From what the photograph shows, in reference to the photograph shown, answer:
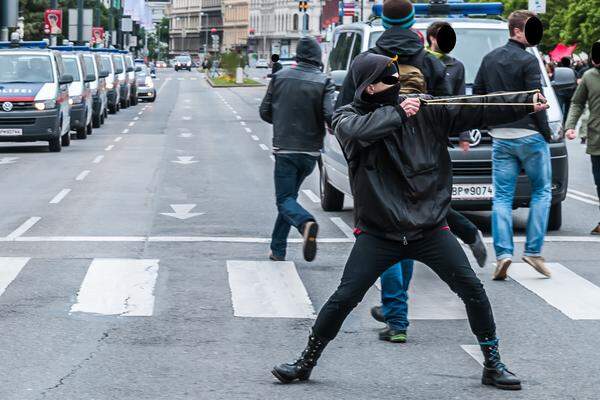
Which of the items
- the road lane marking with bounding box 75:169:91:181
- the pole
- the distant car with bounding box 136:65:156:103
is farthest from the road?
the pole

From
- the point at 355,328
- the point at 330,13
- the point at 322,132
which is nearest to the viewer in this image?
the point at 355,328

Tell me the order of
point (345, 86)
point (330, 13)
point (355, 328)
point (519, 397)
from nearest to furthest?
1. point (519, 397)
2. point (345, 86)
3. point (355, 328)
4. point (330, 13)

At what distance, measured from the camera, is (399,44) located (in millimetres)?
7664

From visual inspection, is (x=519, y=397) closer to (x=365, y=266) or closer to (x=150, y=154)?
(x=365, y=266)

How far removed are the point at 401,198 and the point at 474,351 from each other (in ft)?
4.81

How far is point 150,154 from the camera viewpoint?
2706 cm

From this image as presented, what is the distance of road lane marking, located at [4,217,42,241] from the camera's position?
13.4 metres

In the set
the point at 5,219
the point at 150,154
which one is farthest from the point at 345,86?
the point at 150,154

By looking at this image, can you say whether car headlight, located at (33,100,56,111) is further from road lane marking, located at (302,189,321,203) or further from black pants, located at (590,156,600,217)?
black pants, located at (590,156,600,217)

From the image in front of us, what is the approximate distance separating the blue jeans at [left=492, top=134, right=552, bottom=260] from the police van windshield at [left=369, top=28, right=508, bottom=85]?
371cm

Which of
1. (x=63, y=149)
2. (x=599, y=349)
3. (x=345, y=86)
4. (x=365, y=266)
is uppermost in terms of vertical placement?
(x=345, y=86)

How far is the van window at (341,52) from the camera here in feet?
50.9

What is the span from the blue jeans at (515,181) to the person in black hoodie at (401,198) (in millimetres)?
3741

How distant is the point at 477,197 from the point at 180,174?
360 inches
